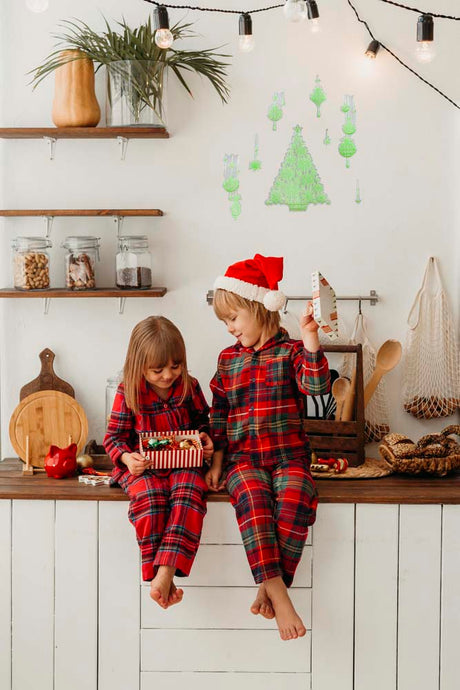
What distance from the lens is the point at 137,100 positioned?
8.52 feet

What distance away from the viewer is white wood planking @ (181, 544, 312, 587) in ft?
7.73

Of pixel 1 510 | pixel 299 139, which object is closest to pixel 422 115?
pixel 299 139

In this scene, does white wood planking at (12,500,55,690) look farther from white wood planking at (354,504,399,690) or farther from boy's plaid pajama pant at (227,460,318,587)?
white wood planking at (354,504,399,690)

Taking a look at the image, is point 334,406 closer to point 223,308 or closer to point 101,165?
point 223,308

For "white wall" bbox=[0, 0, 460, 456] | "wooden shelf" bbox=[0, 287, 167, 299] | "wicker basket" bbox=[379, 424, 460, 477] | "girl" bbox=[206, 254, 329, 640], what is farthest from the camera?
"white wall" bbox=[0, 0, 460, 456]

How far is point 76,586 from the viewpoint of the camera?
239 cm

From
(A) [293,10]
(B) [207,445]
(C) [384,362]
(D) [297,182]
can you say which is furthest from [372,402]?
(A) [293,10]

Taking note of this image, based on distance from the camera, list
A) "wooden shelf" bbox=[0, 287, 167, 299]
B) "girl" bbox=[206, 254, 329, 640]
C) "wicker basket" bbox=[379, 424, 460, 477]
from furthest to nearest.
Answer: "wooden shelf" bbox=[0, 287, 167, 299] → "wicker basket" bbox=[379, 424, 460, 477] → "girl" bbox=[206, 254, 329, 640]

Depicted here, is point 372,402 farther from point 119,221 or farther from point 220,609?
point 119,221

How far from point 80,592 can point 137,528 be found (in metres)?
0.30

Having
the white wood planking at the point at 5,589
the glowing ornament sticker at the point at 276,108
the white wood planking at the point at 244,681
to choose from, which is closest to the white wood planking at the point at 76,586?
the white wood planking at the point at 5,589

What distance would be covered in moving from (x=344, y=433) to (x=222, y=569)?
0.59 meters

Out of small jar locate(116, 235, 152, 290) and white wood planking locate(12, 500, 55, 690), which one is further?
small jar locate(116, 235, 152, 290)

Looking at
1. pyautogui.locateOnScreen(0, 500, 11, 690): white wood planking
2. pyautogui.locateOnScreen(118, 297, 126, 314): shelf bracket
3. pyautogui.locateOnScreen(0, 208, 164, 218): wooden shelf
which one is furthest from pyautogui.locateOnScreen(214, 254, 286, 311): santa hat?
pyautogui.locateOnScreen(0, 500, 11, 690): white wood planking
